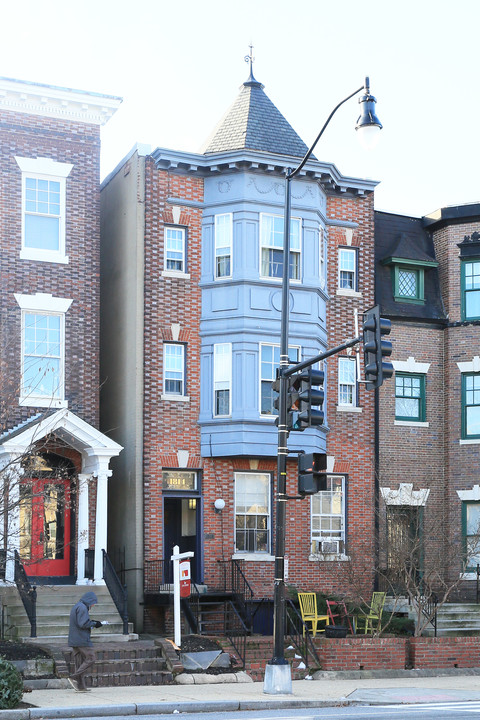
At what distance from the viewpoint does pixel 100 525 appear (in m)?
24.1

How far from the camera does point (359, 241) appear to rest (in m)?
28.7

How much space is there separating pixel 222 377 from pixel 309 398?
892cm

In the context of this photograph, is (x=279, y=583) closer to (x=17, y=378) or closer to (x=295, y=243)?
(x=17, y=378)

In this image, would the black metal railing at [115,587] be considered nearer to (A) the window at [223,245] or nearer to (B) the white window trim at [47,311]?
(B) the white window trim at [47,311]

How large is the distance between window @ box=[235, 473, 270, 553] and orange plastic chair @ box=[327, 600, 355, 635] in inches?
85.4

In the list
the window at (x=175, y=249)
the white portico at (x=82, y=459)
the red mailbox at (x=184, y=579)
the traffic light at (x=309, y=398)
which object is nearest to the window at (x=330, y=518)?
the red mailbox at (x=184, y=579)

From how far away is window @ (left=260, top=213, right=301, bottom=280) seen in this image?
26.7 meters

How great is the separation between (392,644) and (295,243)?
1025cm

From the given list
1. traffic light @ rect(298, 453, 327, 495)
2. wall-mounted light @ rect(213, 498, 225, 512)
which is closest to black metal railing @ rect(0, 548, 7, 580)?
wall-mounted light @ rect(213, 498, 225, 512)

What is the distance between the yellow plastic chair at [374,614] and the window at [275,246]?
8.03 m

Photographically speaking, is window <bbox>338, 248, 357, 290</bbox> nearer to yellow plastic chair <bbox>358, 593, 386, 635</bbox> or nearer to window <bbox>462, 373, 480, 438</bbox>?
window <bbox>462, 373, 480, 438</bbox>

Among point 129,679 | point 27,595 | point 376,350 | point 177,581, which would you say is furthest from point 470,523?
point 376,350

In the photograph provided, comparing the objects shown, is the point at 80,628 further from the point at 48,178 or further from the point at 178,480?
the point at 48,178

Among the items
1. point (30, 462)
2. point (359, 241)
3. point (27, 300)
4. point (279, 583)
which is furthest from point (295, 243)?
point (279, 583)
